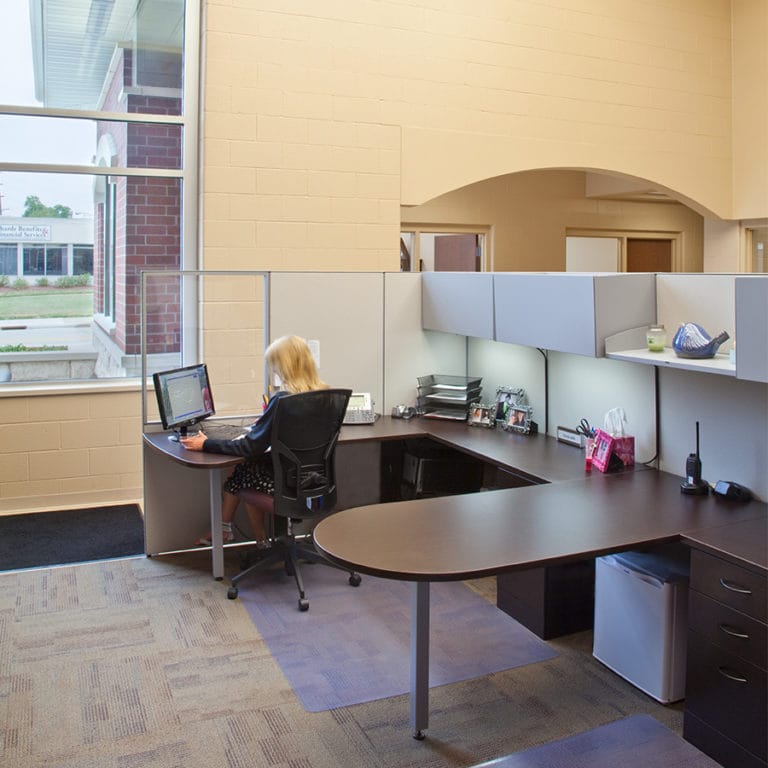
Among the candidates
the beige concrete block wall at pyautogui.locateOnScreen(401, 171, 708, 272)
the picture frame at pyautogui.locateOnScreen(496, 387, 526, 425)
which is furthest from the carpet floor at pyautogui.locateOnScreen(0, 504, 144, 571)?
the beige concrete block wall at pyautogui.locateOnScreen(401, 171, 708, 272)

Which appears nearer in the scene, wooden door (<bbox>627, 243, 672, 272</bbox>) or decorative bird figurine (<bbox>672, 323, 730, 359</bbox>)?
decorative bird figurine (<bbox>672, 323, 730, 359</bbox>)

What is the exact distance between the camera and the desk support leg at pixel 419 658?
273cm

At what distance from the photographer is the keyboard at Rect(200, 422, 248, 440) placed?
166 inches

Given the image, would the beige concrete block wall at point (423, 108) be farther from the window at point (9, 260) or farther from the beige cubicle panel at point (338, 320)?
the window at point (9, 260)

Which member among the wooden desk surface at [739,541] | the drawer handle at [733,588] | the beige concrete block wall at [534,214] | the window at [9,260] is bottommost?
the drawer handle at [733,588]

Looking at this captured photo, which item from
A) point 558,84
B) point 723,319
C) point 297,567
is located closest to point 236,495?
point 297,567

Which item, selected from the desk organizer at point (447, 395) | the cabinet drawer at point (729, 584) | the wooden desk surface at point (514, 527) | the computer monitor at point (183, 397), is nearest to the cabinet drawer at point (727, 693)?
the cabinet drawer at point (729, 584)

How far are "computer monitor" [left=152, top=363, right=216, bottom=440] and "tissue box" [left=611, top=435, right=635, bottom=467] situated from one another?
2.05m

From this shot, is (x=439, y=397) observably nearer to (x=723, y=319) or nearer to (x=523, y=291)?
(x=523, y=291)

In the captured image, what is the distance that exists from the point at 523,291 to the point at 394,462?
135cm

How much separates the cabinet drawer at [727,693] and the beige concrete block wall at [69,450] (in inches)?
152

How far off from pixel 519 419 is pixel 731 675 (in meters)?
2.03

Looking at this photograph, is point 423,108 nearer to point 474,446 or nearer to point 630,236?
point 474,446

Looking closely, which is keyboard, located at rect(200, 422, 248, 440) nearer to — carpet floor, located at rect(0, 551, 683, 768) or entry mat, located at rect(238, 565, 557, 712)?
entry mat, located at rect(238, 565, 557, 712)
